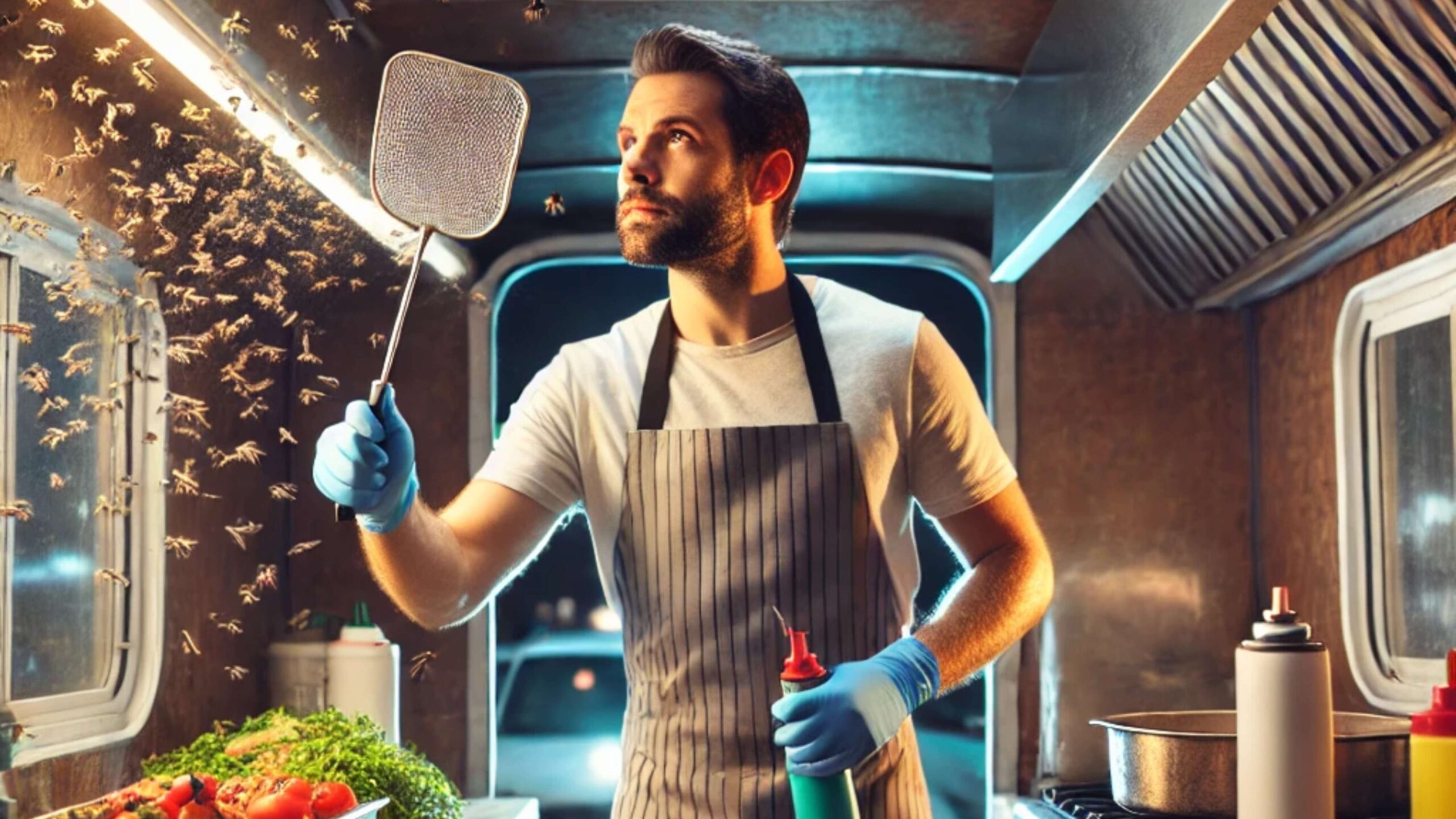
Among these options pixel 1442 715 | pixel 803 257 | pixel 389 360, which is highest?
pixel 803 257

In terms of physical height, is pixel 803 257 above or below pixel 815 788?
above

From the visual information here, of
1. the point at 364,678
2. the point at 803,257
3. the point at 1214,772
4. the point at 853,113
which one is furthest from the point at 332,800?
the point at 803,257

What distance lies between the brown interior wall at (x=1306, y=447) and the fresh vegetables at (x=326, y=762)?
1971mm

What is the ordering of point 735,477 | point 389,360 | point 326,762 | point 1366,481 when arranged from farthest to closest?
point 1366,481 < point 326,762 < point 735,477 < point 389,360

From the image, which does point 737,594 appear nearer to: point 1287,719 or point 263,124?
point 1287,719

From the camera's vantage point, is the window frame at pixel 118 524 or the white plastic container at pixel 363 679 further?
the white plastic container at pixel 363 679

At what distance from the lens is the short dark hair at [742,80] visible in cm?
180

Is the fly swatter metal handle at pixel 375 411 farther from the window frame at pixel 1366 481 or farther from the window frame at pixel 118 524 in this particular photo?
the window frame at pixel 1366 481

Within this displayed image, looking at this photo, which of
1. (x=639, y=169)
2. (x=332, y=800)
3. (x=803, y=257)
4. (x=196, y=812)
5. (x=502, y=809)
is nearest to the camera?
(x=639, y=169)

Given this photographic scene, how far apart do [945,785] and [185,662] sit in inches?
80.5

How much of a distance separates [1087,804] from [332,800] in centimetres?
131

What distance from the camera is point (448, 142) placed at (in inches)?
64.5

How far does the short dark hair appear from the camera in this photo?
5.92ft

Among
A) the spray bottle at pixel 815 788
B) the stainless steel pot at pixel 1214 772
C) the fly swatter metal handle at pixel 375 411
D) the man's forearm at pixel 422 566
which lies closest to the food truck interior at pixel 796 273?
the stainless steel pot at pixel 1214 772
